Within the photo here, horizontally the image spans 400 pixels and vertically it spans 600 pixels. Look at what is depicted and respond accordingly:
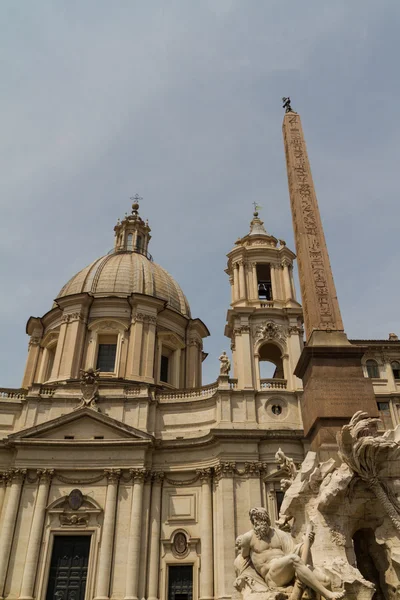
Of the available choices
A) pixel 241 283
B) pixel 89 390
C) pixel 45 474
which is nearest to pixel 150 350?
pixel 89 390

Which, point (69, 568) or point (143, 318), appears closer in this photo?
point (69, 568)

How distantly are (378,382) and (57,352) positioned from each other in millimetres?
19653

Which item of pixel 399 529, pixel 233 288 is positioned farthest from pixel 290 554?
pixel 233 288

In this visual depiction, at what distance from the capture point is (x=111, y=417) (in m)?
27.0

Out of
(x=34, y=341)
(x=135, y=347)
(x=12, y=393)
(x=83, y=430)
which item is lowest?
(x=83, y=430)

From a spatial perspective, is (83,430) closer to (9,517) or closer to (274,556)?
(9,517)

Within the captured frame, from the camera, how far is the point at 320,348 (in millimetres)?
11141

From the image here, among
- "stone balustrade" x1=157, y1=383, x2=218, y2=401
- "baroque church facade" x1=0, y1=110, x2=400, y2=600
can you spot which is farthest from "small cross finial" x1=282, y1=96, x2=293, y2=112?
"stone balustrade" x1=157, y1=383, x2=218, y2=401

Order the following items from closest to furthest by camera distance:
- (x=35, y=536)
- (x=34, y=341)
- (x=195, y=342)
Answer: (x=35, y=536)
(x=34, y=341)
(x=195, y=342)

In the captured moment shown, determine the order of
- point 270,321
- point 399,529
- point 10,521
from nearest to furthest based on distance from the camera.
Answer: point 399,529 → point 10,521 → point 270,321

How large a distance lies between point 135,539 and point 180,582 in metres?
2.89

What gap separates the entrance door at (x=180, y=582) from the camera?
76.9ft

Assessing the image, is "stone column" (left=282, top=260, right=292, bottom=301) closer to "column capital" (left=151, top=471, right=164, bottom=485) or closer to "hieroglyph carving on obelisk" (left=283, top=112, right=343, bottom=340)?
"column capital" (left=151, top=471, right=164, bottom=485)

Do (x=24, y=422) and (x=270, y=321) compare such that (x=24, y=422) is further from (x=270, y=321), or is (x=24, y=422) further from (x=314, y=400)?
(x=314, y=400)
